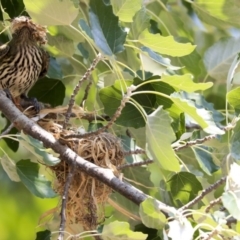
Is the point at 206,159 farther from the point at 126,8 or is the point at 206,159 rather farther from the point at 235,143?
the point at 126,8

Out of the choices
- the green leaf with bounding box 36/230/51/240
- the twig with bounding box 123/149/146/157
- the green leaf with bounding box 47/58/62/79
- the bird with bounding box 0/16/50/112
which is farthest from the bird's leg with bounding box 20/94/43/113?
the green leaf with bounding box 36/230/51/240

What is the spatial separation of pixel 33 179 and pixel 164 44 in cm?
46

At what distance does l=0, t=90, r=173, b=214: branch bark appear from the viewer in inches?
58.4

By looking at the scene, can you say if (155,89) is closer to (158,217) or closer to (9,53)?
(158,217)

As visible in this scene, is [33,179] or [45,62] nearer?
[33,179]

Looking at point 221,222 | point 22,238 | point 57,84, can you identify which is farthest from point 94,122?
point 22,238

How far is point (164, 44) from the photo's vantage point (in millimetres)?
1548

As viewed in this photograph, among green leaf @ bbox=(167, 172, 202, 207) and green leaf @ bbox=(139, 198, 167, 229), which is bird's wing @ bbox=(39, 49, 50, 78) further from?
green leaf @ bbox=(139, 198, 167, 229)

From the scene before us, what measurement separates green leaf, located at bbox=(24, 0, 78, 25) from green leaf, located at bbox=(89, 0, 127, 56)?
0.05 m

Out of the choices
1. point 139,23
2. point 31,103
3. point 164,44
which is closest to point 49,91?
point 31,103

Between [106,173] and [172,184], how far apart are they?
319 millimetres

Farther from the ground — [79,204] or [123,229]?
[123,229]

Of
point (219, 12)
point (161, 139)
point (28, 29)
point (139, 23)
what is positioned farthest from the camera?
point (28, 29)

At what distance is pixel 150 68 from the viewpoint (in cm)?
179
